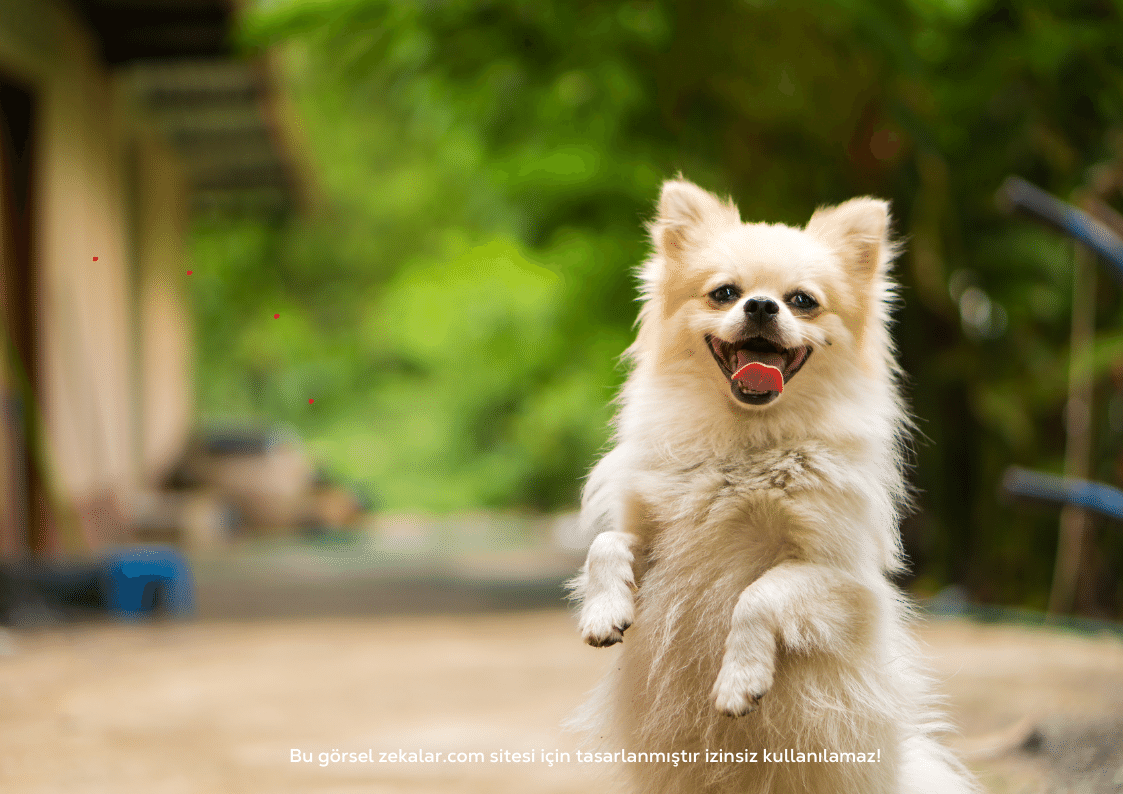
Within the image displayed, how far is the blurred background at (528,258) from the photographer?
468 cm

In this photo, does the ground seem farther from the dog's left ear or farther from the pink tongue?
the dog's left ear

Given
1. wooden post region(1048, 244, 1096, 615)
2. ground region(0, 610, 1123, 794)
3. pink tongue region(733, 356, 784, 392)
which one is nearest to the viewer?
pink tongue region(733, 356, 784, 392)

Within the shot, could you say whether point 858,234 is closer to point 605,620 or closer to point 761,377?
point 761,377

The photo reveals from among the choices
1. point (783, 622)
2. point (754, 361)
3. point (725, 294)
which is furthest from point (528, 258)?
point (783, 622)

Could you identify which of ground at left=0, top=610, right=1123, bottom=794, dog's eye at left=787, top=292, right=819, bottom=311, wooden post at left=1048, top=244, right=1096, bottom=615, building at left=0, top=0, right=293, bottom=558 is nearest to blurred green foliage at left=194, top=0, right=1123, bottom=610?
wooden post at left=1048, top=244, right=1096, bottom=615

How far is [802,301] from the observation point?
183 centimetres

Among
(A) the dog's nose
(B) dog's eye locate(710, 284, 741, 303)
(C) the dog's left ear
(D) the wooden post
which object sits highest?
(C) the dog's left ear

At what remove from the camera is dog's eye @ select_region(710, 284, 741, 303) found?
1.85 m

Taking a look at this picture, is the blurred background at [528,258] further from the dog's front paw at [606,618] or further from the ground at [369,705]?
the dog's front paw at [606,618]

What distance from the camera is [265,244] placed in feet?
64.5

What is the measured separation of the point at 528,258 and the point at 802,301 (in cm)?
806

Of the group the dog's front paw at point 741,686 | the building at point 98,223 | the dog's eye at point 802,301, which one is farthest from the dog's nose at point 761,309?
the building at point 98,223

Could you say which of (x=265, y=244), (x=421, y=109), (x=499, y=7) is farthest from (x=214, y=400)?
(x=499, y=7)

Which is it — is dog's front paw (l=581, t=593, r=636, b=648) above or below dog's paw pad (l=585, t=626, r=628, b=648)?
above
